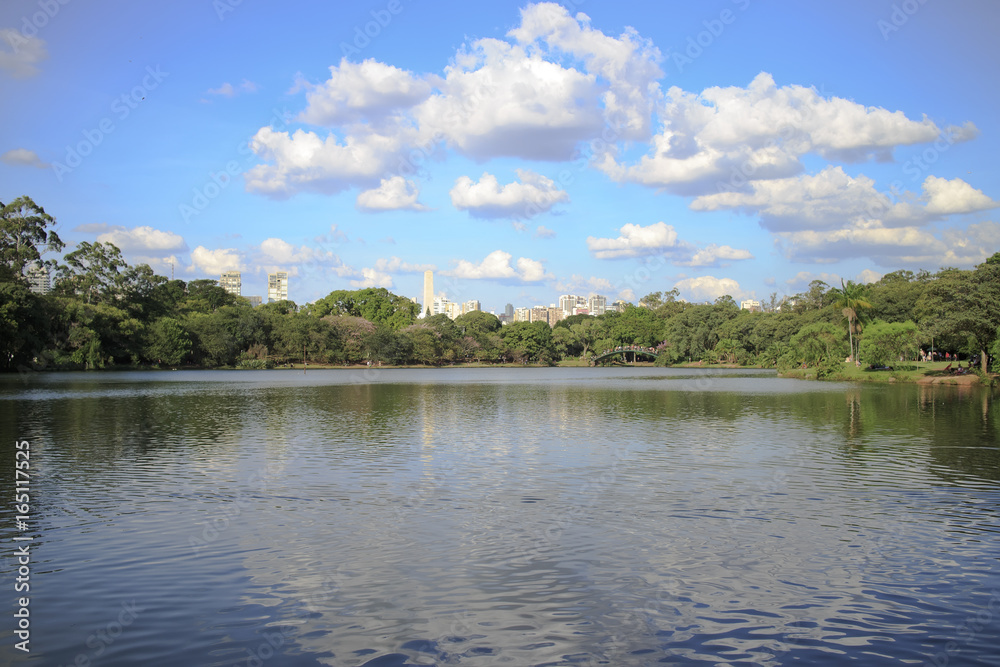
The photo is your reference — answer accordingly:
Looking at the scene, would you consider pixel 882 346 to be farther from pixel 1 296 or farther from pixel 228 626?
pixel 1 296

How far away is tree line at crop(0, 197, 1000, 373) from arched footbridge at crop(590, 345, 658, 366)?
192 cm

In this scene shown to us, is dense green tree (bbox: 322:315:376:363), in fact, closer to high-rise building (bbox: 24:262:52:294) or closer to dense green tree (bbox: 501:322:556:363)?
dense green tree (bbox: 501:322:556:363)

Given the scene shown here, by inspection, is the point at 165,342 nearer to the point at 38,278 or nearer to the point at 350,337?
the point at 38,278

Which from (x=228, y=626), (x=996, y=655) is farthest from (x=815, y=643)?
(x=228, y=626)

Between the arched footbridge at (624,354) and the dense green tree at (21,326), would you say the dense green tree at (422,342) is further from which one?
the dense green tree at (21,326)

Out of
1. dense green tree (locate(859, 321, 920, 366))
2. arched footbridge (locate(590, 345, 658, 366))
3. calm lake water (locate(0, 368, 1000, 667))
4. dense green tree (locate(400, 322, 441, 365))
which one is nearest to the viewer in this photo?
calm lake water (locate(0, 368, 1000, 667))

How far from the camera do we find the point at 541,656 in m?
6.91

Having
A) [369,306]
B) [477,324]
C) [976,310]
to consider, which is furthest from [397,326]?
[976,310]

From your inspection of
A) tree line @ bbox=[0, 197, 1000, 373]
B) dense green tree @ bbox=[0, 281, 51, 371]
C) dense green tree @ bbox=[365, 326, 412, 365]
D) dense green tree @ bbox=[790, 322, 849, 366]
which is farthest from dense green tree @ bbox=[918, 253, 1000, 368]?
dense green tree @ bbox=[365, 326, 412, 365]

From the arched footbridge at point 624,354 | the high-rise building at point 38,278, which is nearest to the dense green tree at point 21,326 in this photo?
the high-rise building at point 38,278

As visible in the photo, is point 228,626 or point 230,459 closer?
point 228,626

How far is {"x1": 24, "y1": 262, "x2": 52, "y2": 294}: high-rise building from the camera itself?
8050cm

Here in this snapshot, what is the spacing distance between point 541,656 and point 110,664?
426 cm

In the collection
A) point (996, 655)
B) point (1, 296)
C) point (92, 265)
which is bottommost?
point (996, 655)
